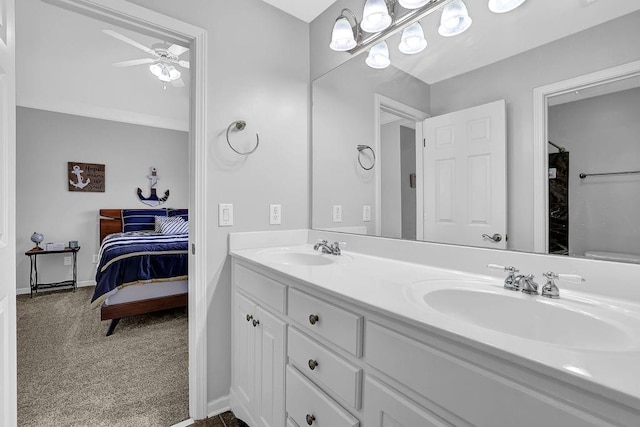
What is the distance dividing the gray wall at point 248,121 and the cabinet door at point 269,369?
1.33ft

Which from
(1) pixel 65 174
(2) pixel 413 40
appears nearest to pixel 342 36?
(2) pixel 413 40

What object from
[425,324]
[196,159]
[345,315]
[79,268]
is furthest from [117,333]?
[425,324]

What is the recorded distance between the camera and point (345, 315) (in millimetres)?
895

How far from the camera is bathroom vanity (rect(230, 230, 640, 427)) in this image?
499 mm

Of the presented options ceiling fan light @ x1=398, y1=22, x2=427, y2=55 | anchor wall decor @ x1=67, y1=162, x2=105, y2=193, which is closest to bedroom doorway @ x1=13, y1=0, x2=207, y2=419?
ceiling fan light @ x1=398, y1=22, x2=427, y2=55

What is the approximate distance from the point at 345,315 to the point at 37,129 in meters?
5.15

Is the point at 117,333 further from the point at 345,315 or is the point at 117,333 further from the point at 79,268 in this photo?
the point at 345,315

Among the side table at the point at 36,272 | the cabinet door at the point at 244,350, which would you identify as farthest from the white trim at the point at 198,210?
the side table at the point at 36,272

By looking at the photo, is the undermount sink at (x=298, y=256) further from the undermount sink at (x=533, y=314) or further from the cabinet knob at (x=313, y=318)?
the undermount sink at (x=533, y=314)

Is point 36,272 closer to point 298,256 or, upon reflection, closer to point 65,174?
point 65,174

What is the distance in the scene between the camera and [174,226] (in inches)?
164

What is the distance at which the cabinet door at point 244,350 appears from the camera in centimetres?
141

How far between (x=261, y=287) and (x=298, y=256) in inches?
14.6

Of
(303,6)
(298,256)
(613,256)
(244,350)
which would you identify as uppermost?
(303,6)
